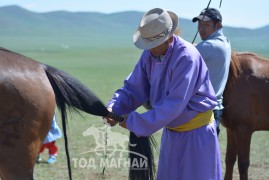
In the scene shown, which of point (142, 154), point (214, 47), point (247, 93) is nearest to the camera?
point (142, 154)

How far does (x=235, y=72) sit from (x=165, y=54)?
7.53 feet

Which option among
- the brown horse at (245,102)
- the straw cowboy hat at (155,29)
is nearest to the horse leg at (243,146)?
the brown horse at (245,102)

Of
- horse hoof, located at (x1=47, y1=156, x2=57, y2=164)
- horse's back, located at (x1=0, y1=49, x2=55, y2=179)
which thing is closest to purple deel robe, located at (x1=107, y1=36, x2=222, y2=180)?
horse's back, located at (x1=0, y1=49, x2=55, y2=179)

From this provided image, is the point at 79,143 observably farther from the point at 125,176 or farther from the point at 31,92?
the point at 31,92

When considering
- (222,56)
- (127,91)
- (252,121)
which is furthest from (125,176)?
(127,91)

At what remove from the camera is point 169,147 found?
12.3 feet

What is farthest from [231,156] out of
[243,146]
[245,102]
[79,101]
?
[79,101]

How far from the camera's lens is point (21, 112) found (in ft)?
12.0

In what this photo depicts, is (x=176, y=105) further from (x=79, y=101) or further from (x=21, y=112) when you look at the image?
(x=21, y=112)

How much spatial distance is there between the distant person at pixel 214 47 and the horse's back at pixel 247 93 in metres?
0.56

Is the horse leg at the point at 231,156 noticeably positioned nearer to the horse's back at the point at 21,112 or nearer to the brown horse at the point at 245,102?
the brown horse at the point at 245,102

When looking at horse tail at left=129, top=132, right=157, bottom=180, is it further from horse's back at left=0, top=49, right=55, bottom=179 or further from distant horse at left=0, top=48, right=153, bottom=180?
horse's back at left=0, top=49, right=55, bottom=179

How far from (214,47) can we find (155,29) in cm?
158

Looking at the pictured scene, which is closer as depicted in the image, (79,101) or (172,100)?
(172,100)
